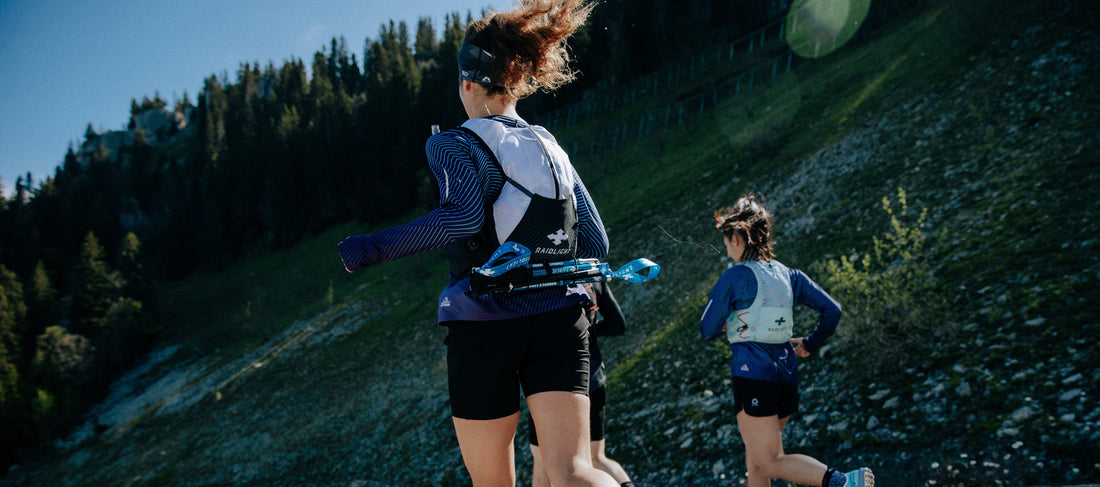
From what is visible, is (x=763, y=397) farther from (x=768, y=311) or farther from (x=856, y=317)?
(x=856, y=317)

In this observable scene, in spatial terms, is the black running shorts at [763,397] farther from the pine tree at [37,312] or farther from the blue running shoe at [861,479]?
the pine tree at [37,312]

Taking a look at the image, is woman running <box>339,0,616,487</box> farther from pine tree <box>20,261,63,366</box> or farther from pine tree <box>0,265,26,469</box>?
pine tree <box>20,261,63,366</box>

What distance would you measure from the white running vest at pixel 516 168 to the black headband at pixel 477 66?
219 millimetres

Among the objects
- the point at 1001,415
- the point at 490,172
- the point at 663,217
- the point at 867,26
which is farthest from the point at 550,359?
the point at 867,26

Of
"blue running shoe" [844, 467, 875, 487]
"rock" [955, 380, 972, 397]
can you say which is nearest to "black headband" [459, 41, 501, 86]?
"blue running shoe" [844, 467, 875, 487]

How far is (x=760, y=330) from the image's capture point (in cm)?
390

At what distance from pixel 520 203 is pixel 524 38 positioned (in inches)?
29.0

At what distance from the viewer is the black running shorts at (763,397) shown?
3.86 m

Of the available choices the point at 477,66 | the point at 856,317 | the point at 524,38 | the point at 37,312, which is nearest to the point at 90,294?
the point at 37,312

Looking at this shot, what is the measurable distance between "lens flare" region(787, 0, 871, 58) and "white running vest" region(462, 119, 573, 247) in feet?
136

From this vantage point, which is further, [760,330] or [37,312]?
[37,312]

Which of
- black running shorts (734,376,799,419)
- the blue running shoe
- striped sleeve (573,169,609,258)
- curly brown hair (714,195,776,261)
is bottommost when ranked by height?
the blue running shoe

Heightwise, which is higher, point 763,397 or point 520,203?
point 520,203

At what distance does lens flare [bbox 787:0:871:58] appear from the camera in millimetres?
39750
